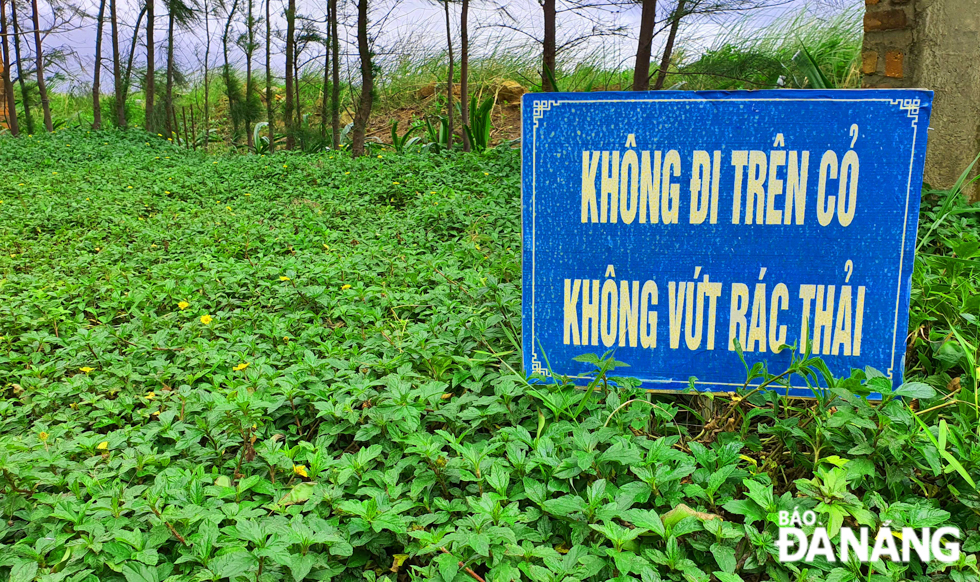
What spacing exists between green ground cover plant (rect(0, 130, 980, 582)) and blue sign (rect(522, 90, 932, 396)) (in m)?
0.10

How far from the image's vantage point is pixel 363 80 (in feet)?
23.6

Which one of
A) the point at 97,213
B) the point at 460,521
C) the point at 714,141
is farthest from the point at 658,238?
the point at 97,213

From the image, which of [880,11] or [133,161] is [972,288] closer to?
[880,11]

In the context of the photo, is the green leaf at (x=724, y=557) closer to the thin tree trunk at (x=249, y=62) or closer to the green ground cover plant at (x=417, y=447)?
the green ground cover plant at (x=417, y=447)

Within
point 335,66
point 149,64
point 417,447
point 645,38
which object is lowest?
point 417,447

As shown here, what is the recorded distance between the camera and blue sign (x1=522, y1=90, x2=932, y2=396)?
155 cm

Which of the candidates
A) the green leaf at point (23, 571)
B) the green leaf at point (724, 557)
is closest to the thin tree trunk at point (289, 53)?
the green leaf at point (23, 571)

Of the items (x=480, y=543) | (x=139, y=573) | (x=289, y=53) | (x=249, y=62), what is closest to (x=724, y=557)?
(x=480, y=543)

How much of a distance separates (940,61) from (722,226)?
245 centimetres

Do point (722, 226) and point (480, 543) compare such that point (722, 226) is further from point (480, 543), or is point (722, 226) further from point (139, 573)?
point (139, 573)

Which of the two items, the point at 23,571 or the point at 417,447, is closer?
the point at 23,571

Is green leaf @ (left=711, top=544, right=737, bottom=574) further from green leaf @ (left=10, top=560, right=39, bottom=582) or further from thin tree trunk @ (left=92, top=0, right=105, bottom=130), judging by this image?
thin tree trunk @ (left=92, top=0, right=105, bottom=130)

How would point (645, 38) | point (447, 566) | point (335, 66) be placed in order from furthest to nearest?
1. point (335, 66)
2. point (645, 38)
3. point (447, 566)

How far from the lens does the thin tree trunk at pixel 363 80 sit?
22.6 feet
